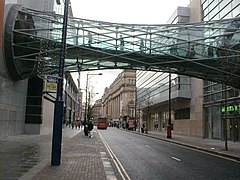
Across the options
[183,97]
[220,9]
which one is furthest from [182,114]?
[220,9]

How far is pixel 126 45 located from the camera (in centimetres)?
3291

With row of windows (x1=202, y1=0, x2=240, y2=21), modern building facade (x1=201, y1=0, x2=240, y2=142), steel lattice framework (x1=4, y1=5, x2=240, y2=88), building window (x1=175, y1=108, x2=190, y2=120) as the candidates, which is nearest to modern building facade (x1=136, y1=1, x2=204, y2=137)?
building window (x1=175, y1=108, x2=190, y2=120)

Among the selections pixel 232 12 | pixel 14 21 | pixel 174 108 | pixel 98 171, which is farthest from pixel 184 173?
pixel 174 108

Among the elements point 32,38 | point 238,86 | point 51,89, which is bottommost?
point 51,89

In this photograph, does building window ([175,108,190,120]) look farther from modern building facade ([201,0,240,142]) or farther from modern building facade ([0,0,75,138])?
modern building facade ([0,0,75,138])

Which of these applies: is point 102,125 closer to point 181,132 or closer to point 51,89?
point 181,132

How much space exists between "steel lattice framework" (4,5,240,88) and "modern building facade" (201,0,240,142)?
2.35m

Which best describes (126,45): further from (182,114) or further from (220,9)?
(182,114)

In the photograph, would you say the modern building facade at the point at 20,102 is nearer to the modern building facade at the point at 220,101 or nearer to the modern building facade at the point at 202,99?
the modern building facade at the point at 202,99

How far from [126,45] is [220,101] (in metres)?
11.5

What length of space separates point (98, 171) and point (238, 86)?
21002 mm

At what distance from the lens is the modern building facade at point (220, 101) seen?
32.6 meters

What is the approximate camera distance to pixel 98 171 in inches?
458

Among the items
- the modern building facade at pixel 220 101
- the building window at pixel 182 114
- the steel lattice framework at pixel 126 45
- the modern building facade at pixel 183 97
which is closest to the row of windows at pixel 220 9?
the modern building facade at pixel 220 101
